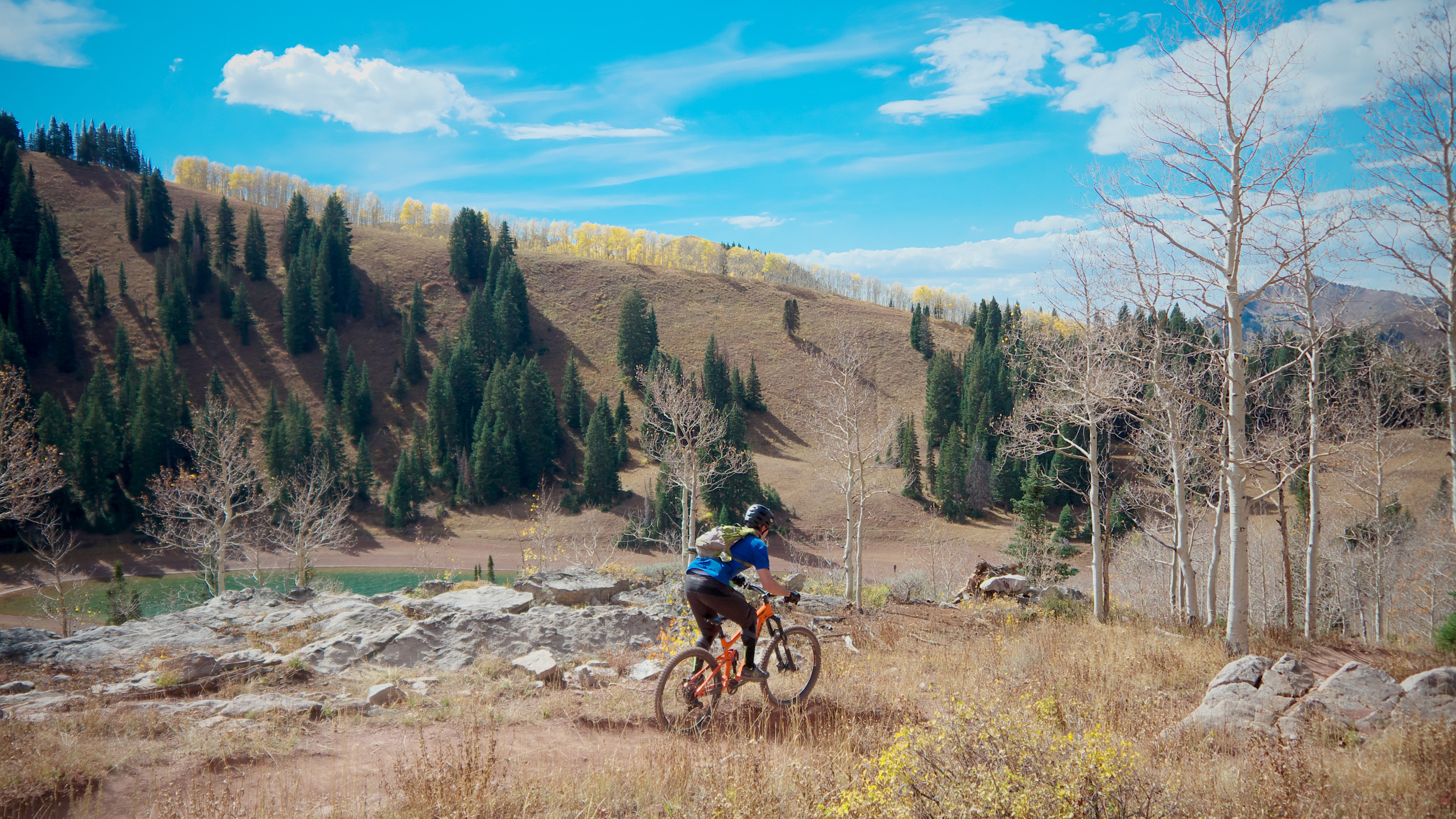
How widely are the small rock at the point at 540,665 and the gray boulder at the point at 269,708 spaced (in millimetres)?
2307

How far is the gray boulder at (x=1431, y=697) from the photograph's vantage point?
5.65m

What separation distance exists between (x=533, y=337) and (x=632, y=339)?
1553 centimetres

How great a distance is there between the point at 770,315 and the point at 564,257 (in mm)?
35264

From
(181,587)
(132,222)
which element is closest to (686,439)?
(181,587)

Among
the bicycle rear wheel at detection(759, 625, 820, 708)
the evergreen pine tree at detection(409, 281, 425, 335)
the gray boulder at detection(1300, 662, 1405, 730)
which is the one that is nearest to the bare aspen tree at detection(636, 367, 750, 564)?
the bicycle rear wheel at detection(759, 625, 820, 708)

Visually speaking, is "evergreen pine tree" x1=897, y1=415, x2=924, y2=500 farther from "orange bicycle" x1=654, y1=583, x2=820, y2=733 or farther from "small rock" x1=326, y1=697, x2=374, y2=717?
"small rock" x1=326, y1=697, x2=374, y2=717

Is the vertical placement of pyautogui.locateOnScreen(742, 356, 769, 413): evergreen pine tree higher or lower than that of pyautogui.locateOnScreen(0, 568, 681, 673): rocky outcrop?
higher

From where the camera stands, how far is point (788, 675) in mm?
7387

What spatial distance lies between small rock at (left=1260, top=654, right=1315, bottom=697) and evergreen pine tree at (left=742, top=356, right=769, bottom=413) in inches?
2789

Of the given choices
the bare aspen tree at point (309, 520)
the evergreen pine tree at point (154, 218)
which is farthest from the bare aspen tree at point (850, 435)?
the evergreen pine tree at point (154, 218)

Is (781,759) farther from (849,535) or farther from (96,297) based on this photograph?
(96,297)

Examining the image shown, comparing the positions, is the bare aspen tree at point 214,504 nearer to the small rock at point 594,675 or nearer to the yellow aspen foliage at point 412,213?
the small rock at point 594,675

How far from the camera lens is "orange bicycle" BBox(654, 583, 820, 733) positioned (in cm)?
618

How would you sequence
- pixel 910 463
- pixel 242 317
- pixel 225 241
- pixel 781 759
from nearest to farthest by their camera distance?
pixel 781 759 < pixel 910 463 < pixel 242 317 < pixel 225 241
